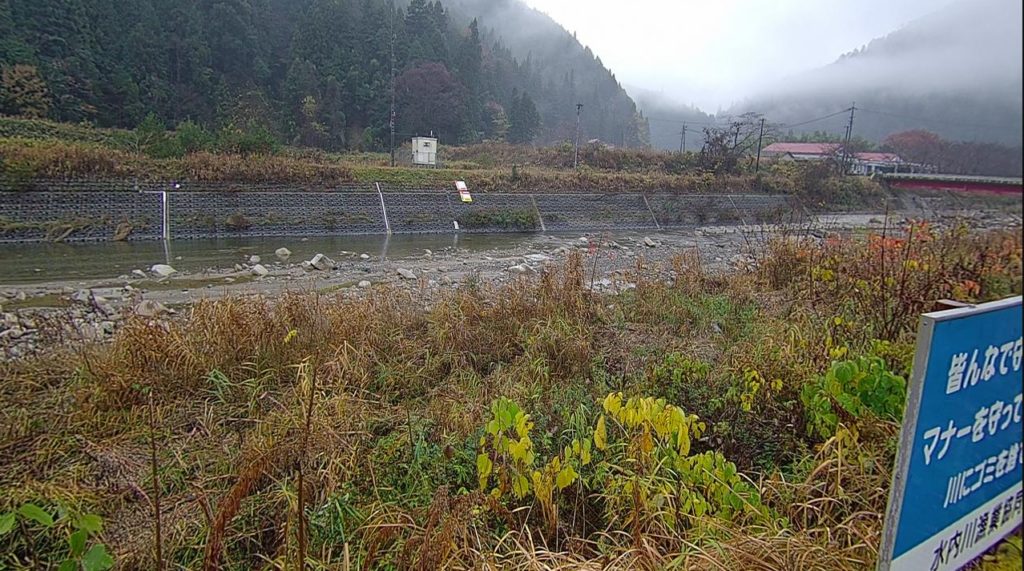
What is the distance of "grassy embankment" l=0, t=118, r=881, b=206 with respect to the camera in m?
13.0

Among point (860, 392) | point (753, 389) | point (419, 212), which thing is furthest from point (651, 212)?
point (860, 392)

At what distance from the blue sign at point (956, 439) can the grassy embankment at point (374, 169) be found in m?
13.6

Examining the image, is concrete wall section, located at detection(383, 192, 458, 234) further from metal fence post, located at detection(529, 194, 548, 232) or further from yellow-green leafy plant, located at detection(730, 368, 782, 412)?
yellow-green leafy plant, located at detection(730, 368, 782, 412)

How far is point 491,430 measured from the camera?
1.78 metres

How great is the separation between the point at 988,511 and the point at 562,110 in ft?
219

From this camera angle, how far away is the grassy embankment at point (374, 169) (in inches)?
514

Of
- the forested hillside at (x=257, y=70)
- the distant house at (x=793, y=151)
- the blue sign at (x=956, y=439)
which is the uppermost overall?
the forested hillside at (x=257, y=70)

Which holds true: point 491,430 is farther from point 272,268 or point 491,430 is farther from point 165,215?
point 165,215

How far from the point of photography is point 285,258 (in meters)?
10.7

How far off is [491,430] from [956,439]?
122 cm

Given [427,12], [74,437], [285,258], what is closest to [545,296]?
[74,437]

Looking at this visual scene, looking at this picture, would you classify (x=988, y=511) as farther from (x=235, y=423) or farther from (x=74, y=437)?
(x=74, y=437)

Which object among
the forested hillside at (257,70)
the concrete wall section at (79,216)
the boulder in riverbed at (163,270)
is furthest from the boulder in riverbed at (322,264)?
the forested hillside at (257,70)

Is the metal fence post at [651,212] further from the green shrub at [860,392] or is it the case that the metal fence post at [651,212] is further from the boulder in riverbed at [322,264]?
the green shrub at [860,392]
